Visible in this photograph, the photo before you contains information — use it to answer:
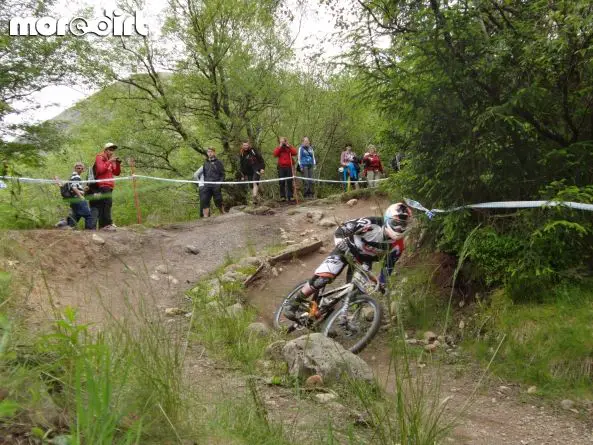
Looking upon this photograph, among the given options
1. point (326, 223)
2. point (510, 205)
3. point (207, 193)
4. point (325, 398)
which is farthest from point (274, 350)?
point (207, 193)

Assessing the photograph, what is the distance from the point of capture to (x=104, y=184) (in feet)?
31.9

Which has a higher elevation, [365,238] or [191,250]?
[365,238]

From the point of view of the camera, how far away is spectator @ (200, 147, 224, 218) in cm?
1272

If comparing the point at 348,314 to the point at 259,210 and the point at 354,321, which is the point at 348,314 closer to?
the point at 354,321

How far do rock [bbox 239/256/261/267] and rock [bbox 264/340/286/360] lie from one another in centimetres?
354

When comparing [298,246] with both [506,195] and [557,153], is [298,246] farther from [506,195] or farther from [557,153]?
[557,153]

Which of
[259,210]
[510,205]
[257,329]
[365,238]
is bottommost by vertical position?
[257,329]

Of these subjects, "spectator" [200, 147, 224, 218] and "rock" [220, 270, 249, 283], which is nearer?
"rock" [220, 270, 249, 283]

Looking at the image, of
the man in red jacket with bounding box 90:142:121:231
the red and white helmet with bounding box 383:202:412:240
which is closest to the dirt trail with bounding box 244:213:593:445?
the red and white helmet with bounding box 383:202:412:240

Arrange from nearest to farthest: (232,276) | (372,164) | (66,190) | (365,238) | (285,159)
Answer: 1. (365,238)
2. (232,276)
3. (66,190)
4. (285,159)
5. (372,164)

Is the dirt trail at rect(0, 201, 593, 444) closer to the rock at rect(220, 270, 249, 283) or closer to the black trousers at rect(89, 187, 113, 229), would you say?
the rock at rect(220, 270, 249, 283)

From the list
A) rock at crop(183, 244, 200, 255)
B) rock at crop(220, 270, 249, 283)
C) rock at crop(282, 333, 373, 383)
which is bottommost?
rock at crop(282, 333, 373, 383)

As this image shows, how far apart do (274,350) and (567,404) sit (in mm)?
2552

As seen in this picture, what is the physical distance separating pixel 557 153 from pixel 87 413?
5.17 meters
